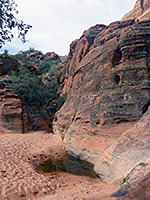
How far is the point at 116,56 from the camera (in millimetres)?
8734

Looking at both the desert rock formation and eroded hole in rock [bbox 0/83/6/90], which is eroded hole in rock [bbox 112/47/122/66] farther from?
eroded hole in rock [bbox 0/83/6/90]

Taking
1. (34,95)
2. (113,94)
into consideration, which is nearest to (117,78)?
(113,94)

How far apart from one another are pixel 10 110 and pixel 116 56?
405 inches

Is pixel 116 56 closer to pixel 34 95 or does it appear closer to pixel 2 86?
pixel 34 95

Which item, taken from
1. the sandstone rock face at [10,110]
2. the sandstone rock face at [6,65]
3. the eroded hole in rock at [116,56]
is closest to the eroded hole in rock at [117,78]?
the eroded hole in rock at [116,56]

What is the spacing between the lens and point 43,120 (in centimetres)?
1524

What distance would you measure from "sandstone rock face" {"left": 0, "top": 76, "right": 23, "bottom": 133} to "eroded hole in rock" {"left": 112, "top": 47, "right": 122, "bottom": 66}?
9.46 m

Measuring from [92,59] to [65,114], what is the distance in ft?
16.1

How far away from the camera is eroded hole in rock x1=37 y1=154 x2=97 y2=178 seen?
19.2ft

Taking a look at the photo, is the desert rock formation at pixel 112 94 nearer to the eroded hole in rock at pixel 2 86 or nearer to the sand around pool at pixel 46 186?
the sand around pool at pixel 46 186

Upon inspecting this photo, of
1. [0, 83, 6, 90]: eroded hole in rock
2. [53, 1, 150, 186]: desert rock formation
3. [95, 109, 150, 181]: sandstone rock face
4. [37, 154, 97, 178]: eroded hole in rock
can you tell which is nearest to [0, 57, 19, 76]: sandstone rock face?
[0, 83, 6, 90]: eroded hole in rock

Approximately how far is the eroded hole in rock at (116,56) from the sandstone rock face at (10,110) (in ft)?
31.0

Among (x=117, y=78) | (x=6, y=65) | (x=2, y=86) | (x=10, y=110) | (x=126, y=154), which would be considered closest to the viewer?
(x=126, y=154)

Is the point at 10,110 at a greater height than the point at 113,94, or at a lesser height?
lesser
